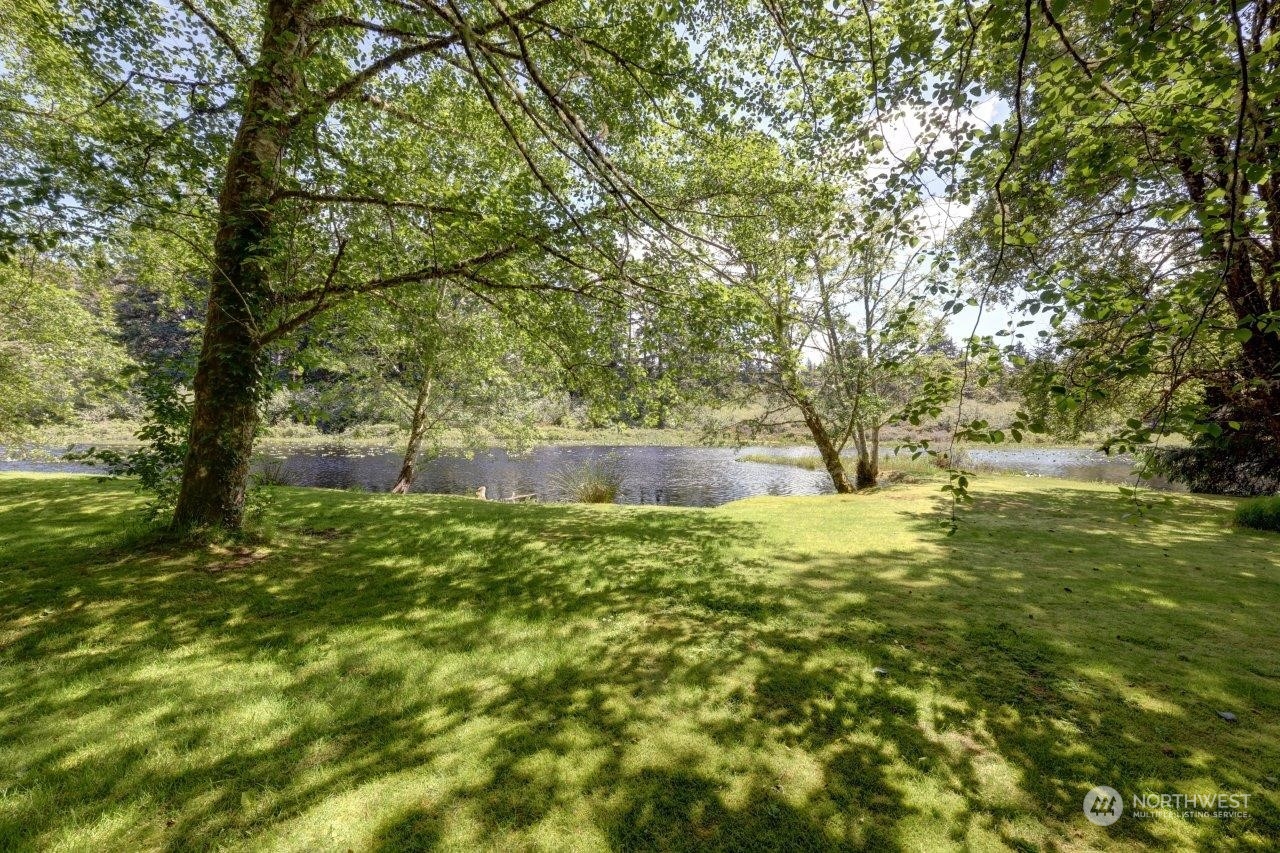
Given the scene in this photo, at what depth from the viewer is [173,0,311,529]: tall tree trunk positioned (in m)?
5.64

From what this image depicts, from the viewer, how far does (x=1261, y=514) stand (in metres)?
9.19

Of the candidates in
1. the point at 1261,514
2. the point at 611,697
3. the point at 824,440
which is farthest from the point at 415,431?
the point at 1261,514

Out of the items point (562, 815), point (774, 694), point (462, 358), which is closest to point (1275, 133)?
A: point (774, 694)

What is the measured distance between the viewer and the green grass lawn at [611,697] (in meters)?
2.55

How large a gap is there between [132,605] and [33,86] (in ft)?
40.8

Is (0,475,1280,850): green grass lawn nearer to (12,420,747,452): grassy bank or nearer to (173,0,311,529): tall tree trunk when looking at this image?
(173,0,311,529): tall tree trunk

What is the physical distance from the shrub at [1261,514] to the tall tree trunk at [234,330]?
16.9 metres

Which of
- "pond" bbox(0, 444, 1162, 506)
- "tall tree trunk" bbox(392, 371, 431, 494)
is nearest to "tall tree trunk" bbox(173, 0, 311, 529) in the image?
"tall tree trunk" bbox(392, 371, 431, 494)

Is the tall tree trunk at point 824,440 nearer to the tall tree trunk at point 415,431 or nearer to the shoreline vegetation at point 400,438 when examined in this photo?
the shoreline vegetation at point 400,438

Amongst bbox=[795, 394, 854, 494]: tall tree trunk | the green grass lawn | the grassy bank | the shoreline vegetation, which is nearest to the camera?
the green grass lawn

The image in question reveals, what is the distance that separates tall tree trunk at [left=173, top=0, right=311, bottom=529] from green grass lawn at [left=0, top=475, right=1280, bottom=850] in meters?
0.81

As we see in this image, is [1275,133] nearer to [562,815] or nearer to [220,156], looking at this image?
[562,815]

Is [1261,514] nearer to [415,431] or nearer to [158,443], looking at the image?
[158,443]

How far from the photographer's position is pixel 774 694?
3.68m
